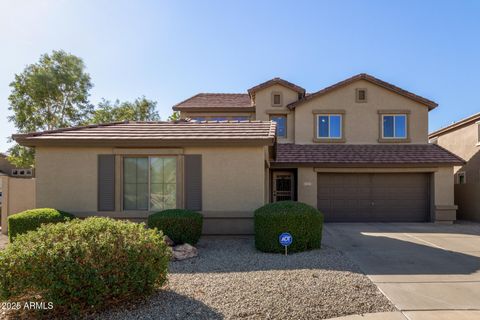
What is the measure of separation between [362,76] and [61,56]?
21.1 metres

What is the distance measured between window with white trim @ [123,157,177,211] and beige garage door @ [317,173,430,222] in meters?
7.96

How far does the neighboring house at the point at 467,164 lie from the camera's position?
1577 centimetres

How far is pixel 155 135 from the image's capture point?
390 inches

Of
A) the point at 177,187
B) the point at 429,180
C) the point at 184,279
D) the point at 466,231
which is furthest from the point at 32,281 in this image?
the point at 429,180

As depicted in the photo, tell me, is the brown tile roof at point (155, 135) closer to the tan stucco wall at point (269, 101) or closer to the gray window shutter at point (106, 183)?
the gray window shutter at point (106, 183)

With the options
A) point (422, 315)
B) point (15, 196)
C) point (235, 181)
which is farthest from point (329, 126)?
point (15, 196)

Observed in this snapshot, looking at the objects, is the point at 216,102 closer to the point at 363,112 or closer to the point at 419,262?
the point at 363,112

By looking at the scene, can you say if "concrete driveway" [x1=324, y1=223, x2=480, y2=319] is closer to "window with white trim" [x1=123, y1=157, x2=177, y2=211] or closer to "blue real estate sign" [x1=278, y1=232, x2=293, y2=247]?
"blue real estate sign" [x1=278, y1=232, x2=293, y2=247]

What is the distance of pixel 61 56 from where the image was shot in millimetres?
23906

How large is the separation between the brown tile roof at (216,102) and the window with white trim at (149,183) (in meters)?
10.2

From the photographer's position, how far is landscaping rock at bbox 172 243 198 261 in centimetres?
761

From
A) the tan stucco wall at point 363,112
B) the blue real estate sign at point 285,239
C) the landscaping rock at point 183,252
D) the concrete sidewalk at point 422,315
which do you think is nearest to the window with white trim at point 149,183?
the landscaping rock at point 183,252

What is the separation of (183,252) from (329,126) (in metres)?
11.4

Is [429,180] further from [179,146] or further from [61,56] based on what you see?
[61,56]
